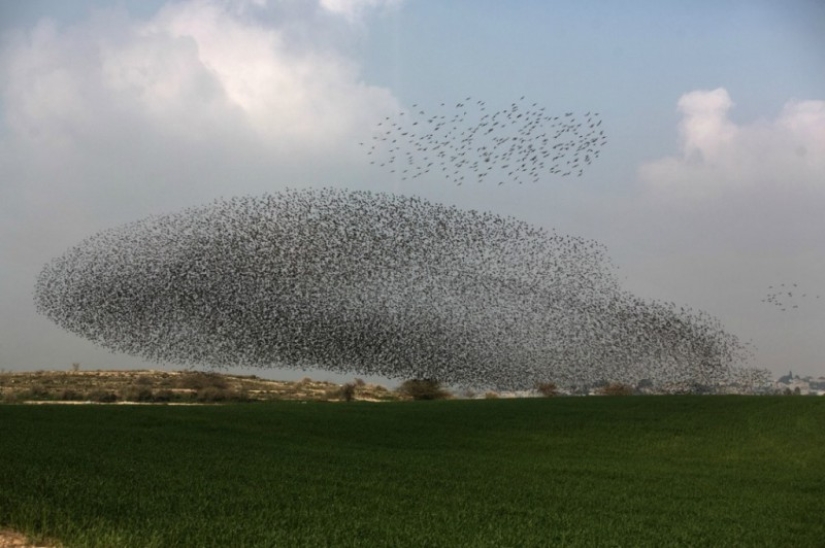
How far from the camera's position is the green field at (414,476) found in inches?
562

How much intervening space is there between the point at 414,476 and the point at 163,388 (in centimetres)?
5354

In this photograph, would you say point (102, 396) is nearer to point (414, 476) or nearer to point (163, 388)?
point (163, 388)

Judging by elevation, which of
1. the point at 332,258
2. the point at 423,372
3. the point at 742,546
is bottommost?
the point at 742,546

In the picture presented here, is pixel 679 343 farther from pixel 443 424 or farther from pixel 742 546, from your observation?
pixel 742 546

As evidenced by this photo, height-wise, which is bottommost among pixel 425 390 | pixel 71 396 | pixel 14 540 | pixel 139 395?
pixel 14 540

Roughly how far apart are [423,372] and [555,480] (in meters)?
38.2

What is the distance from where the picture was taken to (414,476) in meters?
22.9

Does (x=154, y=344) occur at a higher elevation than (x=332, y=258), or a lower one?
lower

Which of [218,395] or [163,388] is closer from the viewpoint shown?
[218,395]

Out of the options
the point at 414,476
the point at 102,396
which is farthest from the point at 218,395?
the point at 414,476

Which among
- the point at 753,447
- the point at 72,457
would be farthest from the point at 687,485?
the point at 72,457

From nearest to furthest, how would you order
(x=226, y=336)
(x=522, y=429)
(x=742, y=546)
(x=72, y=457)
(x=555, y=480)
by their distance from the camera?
1. (x=742, y=546)
2. (x=72, y=457)
3. (x=555, y=480)
4. (x=522, y=429)
5. (x=226, y=336)

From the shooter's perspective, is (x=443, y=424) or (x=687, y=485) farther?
(x=443, y=424)

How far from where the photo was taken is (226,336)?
5838 cm
